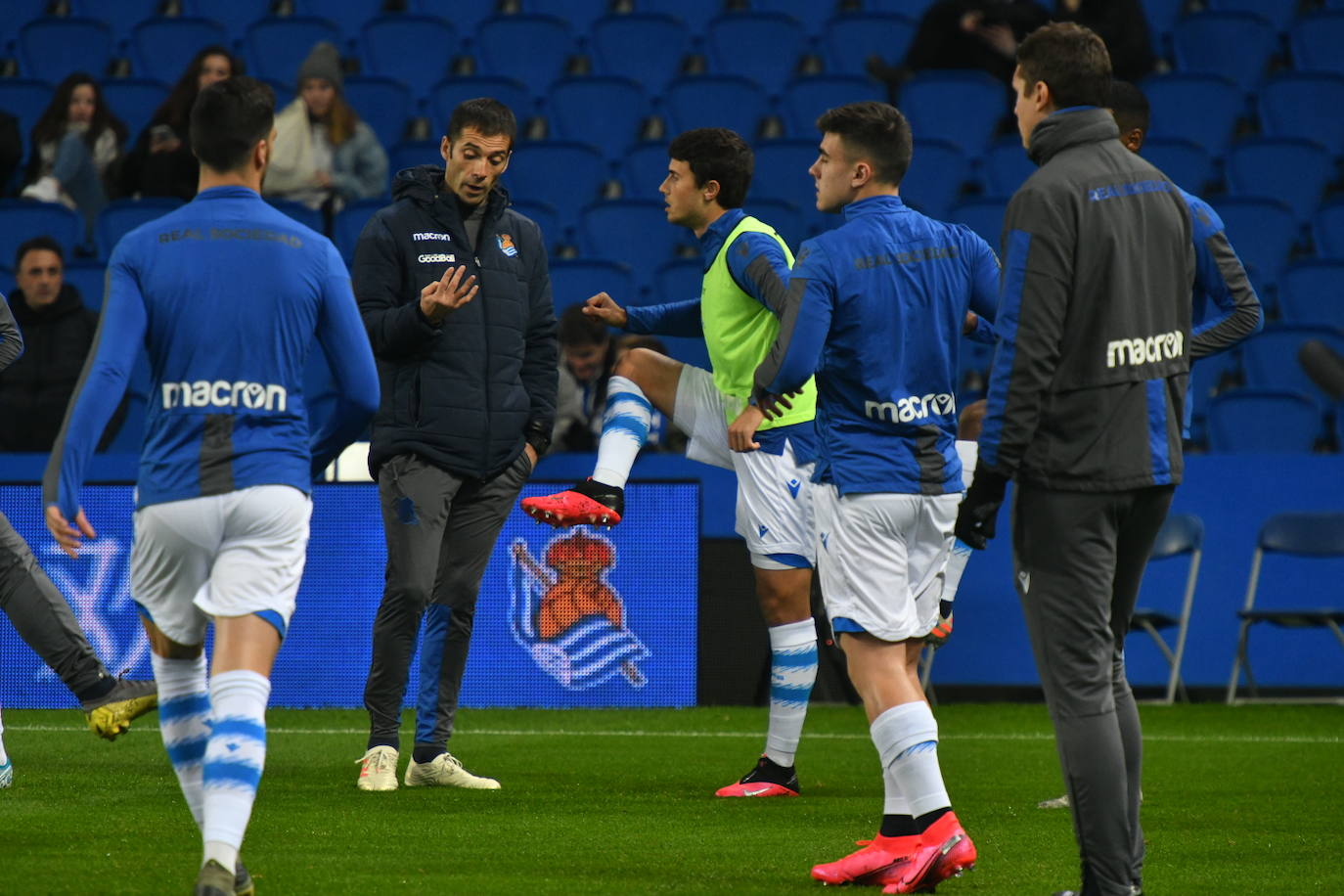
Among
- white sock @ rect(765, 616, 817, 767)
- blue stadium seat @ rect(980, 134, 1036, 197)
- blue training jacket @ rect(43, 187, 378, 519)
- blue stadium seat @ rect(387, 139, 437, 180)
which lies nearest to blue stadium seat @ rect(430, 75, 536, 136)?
blue stadium seat @ rect(387, 139, 437, 180)

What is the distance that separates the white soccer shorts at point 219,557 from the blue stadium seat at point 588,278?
7.26 metres

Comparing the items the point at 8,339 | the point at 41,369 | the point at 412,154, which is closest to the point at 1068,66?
the point at 8,339

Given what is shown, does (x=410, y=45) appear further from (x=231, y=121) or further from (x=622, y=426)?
(x=231, y=121)

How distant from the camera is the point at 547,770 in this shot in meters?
6.75

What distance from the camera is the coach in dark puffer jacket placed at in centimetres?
600

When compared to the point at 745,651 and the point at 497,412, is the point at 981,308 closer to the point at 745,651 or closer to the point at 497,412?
the point at 497,412

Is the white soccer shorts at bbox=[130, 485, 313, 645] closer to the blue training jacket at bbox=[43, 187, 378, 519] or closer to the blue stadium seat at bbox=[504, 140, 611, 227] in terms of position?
the blue training jacket at bbox=[43, 187, 378, 519]

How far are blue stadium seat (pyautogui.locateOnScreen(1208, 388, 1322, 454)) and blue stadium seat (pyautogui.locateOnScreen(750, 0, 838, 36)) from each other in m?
5.51

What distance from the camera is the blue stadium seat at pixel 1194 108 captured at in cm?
1305

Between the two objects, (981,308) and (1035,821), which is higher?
(981,308)

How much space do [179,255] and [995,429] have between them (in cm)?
176

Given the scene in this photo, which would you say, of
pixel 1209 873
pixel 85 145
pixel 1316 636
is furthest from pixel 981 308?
pixel 85 145

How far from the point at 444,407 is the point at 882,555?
2096 mm

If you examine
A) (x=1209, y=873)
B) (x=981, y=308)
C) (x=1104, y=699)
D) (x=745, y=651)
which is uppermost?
(x=981, y=308)
